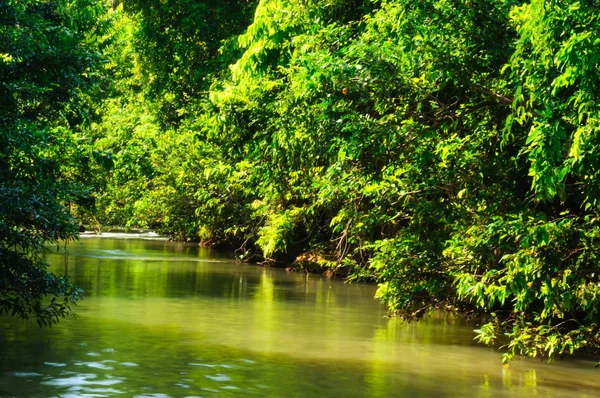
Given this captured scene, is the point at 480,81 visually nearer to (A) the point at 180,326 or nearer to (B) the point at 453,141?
(B) the point at 453,141

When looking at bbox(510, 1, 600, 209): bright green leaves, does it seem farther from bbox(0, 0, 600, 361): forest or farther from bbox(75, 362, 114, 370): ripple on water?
bbox(75, 362, 114, 370): ripple on water

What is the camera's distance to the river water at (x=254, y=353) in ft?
33.7

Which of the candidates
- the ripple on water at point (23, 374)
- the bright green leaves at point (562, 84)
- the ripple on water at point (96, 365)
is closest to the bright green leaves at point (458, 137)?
the bright green leaves at point (562, 84)

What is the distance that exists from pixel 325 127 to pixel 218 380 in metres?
3.98

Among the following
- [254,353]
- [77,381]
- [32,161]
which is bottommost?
[77,381]

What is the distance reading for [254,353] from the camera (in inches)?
493

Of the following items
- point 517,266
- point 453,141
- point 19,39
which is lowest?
point 517,266

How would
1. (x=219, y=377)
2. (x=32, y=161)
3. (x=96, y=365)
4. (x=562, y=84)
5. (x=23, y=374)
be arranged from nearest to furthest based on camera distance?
(x=562, y=84)
(x=23, y=374)
(x=219, y=377)
(x=96, y=365)
(x=32, y=161)

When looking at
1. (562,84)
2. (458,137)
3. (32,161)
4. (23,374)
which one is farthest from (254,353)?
(562,84)

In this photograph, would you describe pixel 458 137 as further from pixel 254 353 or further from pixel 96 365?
pixel 96 365

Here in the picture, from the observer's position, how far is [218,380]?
10.5 metres

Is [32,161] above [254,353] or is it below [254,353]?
above

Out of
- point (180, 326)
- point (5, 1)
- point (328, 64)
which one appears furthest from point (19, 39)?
point (180, 326)

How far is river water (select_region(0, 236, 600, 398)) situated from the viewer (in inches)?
404
